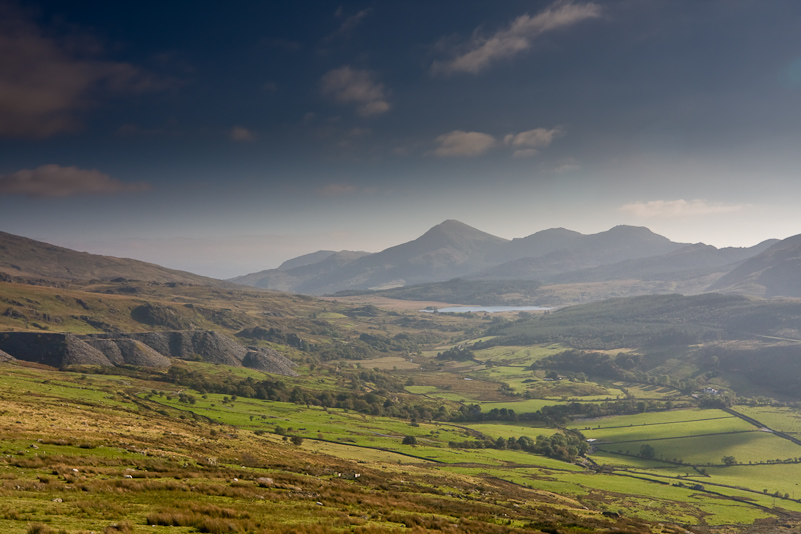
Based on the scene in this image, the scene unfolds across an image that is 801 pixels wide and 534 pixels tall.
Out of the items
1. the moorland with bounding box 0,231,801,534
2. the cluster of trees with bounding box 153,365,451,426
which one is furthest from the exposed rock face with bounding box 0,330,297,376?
the cluster of trees with bounding box 153,365,451,426

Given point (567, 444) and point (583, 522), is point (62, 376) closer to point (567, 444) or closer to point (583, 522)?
point (583, 522)

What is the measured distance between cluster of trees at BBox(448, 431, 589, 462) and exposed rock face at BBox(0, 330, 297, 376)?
95732 millimetres

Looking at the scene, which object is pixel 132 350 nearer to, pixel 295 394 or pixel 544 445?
pixel 295 394

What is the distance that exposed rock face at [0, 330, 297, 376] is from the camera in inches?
5153

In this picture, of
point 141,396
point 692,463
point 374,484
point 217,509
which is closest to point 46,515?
point 217,509

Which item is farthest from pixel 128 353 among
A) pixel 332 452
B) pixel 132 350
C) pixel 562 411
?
pixel 562 411

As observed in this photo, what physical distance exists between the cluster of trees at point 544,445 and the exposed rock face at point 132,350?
95732 mm

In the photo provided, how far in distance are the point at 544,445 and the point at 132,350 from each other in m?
A: 137

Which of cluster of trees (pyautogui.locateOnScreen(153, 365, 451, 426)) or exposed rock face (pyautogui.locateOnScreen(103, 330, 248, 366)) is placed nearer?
cluster of trees (pyautogui.locateOnScreen(153, 365, 451, 426))

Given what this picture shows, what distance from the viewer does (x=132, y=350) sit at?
150 meters

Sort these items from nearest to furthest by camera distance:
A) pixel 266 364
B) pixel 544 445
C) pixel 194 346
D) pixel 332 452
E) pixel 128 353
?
pixel 332 452, pixel 544 445, pixel 128 353, pixel 194 346, pixel 266 364

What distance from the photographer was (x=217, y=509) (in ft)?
76.9

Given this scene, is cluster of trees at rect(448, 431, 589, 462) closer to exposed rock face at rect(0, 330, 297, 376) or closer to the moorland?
the moorland

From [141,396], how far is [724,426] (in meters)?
184
